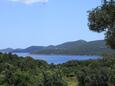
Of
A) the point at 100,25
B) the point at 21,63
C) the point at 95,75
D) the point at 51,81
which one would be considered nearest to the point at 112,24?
the point at 100,25

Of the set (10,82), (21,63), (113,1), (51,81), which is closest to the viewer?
(113,1)

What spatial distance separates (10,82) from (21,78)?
4.45 metres

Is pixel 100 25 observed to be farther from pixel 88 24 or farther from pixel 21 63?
pixel 21 63

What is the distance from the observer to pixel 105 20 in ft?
56.5

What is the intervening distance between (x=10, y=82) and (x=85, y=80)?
9259 mm

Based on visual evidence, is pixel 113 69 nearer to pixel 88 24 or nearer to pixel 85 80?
pixel 85 80

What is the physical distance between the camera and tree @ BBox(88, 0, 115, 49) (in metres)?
17.1

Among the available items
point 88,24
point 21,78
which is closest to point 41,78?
point 21,78

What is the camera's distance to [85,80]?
5203 centimetres

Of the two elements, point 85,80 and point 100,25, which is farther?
point 85,80

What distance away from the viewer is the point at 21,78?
47.4 meters

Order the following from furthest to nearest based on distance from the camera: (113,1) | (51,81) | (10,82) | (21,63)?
(21,63), (10,82), (51,81), (113,1)

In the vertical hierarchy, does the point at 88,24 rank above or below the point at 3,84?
above

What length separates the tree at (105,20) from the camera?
1708 centimetres
